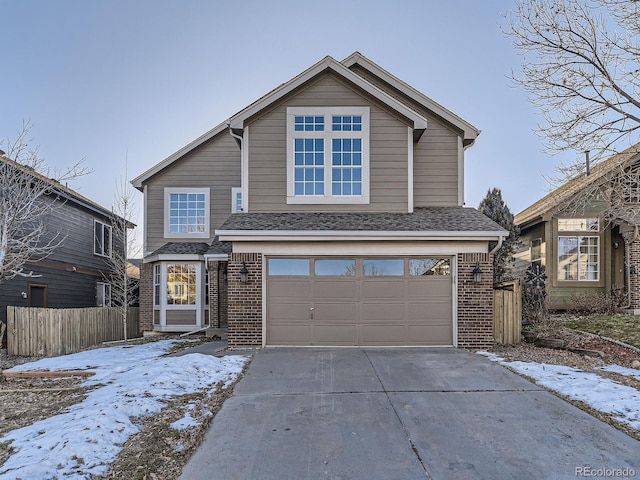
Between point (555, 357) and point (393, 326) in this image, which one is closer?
point (555, 357)

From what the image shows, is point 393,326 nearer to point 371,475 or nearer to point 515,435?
point 515,435

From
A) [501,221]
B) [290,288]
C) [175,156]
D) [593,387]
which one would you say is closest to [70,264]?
[175,156]

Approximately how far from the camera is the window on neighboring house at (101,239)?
18808 millimetres

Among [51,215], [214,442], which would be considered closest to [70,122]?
[51,215]

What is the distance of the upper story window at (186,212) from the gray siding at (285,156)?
534 centimetres

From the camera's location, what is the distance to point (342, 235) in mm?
9484

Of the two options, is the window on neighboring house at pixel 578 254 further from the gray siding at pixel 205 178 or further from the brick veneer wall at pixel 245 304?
the gray siding at pixel 205 178

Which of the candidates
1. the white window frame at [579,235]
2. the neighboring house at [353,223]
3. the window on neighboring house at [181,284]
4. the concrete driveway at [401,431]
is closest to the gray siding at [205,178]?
the window on neighboring house at [181,284]

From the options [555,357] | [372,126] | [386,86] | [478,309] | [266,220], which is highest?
[386,86]

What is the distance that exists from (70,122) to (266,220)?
44.4ft

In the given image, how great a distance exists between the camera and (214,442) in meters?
4.60

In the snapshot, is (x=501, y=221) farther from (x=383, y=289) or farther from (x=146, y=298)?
(x=146, y=298)

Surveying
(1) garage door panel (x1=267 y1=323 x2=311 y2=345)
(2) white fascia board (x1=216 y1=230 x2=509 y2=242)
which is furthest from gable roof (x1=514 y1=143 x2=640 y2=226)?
(1) garage door panel (x1=267 y1=323 x2=311 y2=345)

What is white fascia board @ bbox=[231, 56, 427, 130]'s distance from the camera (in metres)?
10.5
